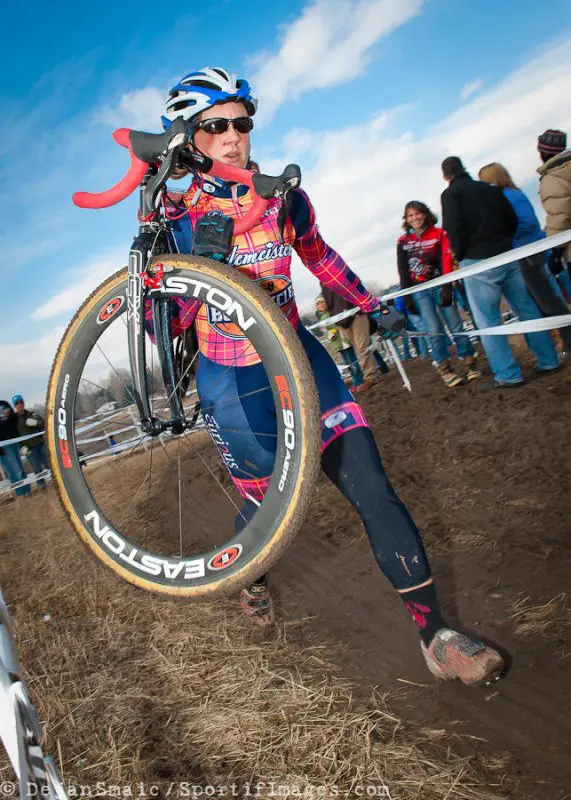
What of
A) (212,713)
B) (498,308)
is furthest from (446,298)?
(212,713)

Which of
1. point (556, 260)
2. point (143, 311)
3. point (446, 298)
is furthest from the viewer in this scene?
point (446, 298)

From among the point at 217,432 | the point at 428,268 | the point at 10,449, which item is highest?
the point at 428,268

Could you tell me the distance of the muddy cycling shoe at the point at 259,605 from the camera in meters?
3.47

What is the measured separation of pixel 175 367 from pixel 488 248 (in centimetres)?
440

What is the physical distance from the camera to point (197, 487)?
7367 mm

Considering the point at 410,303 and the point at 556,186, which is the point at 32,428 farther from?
the point at 556,186

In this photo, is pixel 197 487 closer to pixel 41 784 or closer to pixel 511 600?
pixel 511 600

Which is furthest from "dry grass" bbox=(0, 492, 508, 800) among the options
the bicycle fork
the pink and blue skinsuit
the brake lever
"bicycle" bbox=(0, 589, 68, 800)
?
the brake lever

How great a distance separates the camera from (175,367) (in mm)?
2846

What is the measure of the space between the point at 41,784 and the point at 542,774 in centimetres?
164

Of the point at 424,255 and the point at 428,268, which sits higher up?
the point at 424,255

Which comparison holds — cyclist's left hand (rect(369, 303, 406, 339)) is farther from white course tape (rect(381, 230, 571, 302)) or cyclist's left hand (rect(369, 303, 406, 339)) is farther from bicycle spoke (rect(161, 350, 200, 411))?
white course tape (rect(381, 230, 571, 302))

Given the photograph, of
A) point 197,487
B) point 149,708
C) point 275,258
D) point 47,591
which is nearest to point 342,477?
point 275,258

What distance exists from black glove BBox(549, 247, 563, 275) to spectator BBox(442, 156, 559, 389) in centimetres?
43
